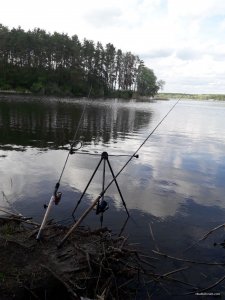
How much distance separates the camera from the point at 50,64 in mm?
130750

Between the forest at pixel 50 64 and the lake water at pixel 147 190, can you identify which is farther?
the forest at pixel 50 64

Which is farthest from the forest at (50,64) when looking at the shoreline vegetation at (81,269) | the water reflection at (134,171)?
the shoreline vegetation at (81,269)

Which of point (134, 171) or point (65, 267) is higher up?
point (65, 267)

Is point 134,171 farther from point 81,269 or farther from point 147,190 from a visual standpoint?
point 81,269

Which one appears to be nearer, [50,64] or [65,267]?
[65,267]

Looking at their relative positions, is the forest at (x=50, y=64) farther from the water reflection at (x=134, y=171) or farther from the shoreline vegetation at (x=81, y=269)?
the shoreline vegetation at (x=81, y=269)

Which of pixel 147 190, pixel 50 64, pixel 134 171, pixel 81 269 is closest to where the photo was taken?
pixel 81 269

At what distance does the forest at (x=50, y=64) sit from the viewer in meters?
116

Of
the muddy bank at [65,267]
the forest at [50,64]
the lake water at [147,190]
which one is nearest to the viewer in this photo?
the muddy bank at [65,267]

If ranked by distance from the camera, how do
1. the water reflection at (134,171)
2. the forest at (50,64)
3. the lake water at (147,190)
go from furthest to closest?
the forest at (50,64)
the water reflection at (134,171)
the lake water at (147,190)

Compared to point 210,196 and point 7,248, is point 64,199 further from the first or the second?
point 210,196

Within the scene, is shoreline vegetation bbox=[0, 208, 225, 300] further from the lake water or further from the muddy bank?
the lake water

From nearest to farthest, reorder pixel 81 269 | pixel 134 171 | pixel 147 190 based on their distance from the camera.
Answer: pixel 81 269, pixel 147 190, pixel 134 171

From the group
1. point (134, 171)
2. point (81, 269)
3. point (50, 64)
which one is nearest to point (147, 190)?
point (134, 171)
